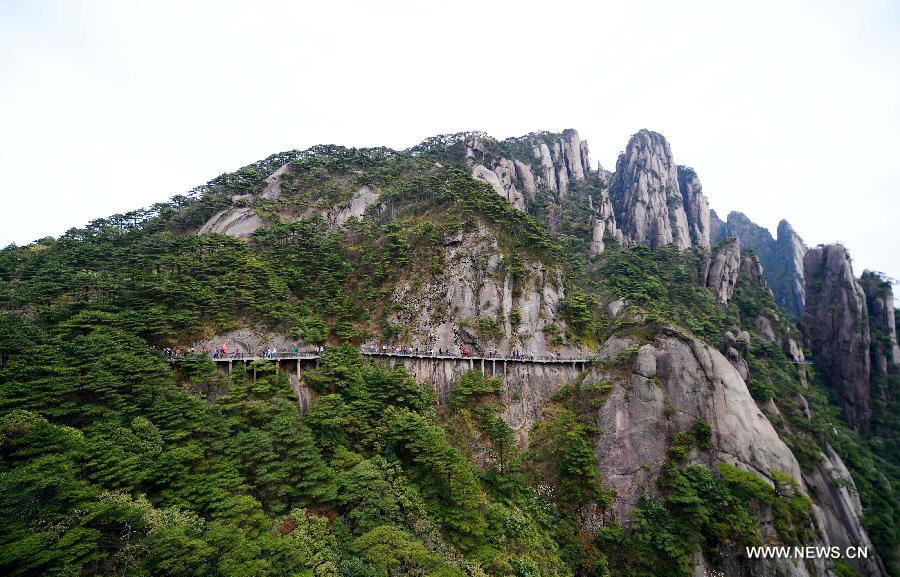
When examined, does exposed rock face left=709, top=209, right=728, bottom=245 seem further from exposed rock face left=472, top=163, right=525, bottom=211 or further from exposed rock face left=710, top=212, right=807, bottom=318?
exposed rock face left=472, top=163, right=525, bottom=211

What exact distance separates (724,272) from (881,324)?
21919 mm

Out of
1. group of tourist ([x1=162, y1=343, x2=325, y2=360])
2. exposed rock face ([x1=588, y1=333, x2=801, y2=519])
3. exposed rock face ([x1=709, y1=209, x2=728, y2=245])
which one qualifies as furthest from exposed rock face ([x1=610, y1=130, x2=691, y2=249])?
group of tourist ([x1=162, y1=343, x2=325, y2=360])

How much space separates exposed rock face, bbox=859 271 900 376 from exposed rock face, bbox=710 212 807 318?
26.1 m

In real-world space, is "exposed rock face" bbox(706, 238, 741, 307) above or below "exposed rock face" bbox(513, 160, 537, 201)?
below

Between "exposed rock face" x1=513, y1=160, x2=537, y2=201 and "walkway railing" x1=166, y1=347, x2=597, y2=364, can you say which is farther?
"exposed rock face" x1=513, y1=160, x2=537, y2=201

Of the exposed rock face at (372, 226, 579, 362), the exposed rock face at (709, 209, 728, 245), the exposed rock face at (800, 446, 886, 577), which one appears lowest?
the exposed rock face at (800, 446, 886, 577)

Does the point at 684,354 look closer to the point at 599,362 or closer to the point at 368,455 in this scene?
the point at 599,362

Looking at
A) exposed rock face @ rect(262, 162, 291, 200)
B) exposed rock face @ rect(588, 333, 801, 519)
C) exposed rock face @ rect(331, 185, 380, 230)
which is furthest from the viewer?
exposed rock face @ rect(262, 162, 291, 200)

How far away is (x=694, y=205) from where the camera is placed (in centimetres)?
9712

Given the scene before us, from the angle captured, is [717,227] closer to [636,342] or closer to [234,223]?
[636,342]

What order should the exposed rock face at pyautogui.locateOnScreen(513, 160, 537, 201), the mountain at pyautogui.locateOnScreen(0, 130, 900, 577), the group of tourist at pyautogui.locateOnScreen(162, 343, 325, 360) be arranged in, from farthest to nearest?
the exposed rock face at pyautogui.locateOnScreen(513, 160, 537, 201)
the group of tourist at pyautogui.locateOnScreen(162, 343, 325, 360)
the mountain at pyautogui.locateOnScreen(0, 130, 900, 577)

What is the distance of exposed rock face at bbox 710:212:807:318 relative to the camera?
95312mm

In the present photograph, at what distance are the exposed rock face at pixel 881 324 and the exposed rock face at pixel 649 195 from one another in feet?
96.8

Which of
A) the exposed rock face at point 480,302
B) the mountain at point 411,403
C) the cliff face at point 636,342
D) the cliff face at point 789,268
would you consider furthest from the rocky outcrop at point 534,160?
the cliff face at point 789,268
